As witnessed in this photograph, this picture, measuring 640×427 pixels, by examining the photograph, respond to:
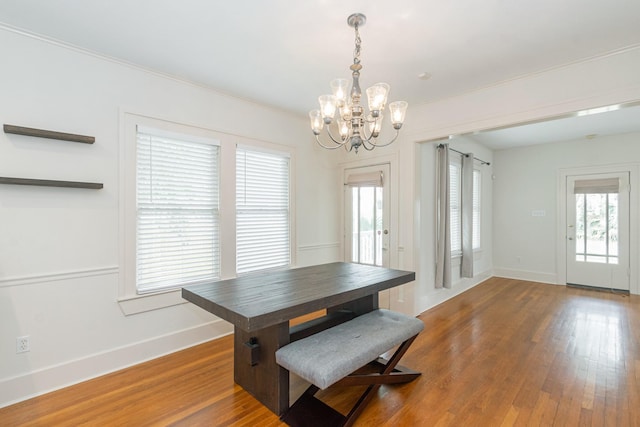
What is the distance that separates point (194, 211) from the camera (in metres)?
3.12

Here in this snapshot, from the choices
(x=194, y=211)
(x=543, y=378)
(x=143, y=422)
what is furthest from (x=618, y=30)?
(x=143, y=422)

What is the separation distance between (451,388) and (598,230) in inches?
192

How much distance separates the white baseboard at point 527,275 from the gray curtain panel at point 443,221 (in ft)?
9.00

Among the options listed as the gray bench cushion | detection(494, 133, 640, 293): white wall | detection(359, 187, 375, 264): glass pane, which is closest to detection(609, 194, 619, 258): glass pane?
detection(494, 133, 640, 293): white wall

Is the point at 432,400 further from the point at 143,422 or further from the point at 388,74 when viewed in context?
the point at 388,74

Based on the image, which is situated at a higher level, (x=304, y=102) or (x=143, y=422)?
(x=304, y=102)

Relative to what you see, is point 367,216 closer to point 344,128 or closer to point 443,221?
point 443,221

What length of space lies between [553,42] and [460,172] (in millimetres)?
2843

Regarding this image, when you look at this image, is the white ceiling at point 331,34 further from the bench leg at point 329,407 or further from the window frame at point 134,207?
the bench leg at point 329,407

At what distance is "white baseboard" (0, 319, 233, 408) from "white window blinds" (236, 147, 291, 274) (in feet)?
2.75

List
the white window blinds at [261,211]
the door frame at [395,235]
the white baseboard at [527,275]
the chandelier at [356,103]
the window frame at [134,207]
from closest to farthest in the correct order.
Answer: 1. the chandelier at [356,103]
2. the window frame at [134,207]
3. the white window blinds at [261,211]
4. the door frame at [395,235]
5. the white baseboard at [527,275]

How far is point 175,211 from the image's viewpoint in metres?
2.99

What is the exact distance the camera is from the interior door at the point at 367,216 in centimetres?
409

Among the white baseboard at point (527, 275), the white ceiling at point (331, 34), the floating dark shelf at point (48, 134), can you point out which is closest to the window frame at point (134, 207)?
the floating dark shelf at point (48, 134)
